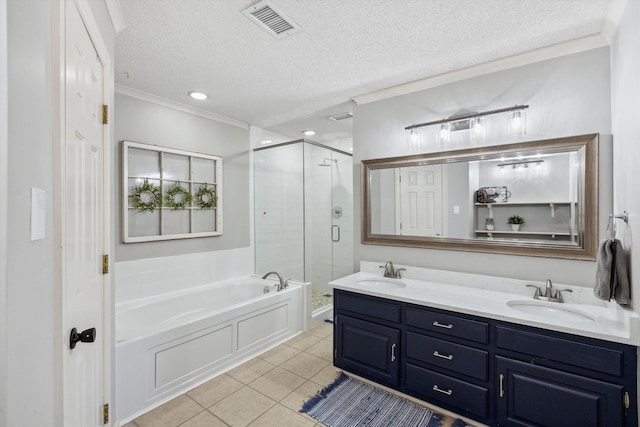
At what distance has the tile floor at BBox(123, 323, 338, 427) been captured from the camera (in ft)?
6.59

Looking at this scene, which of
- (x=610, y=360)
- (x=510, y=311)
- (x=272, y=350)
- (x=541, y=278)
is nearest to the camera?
(x=610, y=360)

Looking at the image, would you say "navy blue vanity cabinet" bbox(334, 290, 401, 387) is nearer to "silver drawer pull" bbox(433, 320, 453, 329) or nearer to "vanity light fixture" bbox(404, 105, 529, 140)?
"silver drawer pull" bbox(433, 320, 453, 329)

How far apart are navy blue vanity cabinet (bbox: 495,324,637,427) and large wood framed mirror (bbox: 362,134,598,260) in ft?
2.27

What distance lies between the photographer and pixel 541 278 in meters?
2.16

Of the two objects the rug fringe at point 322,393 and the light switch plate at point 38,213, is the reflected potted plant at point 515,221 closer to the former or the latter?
the rug fringe at point 322,393

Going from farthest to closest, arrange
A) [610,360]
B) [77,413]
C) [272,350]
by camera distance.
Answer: [272,350] < [610,360] < [77,413]

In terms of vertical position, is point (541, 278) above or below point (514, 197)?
below

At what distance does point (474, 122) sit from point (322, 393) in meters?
2.43

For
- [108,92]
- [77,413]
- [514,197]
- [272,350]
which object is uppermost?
[108,92]

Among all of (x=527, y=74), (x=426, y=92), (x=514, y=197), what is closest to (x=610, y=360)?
(x=514, y=197)

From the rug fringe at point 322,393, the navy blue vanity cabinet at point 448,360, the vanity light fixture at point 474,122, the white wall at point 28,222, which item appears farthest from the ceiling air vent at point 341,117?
the white wall at point 28,222

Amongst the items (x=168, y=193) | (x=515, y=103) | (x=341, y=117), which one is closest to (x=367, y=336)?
(x=515, y=103)

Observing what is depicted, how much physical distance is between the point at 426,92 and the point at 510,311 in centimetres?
187

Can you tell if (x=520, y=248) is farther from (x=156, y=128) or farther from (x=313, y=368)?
(x=156, y=128)
